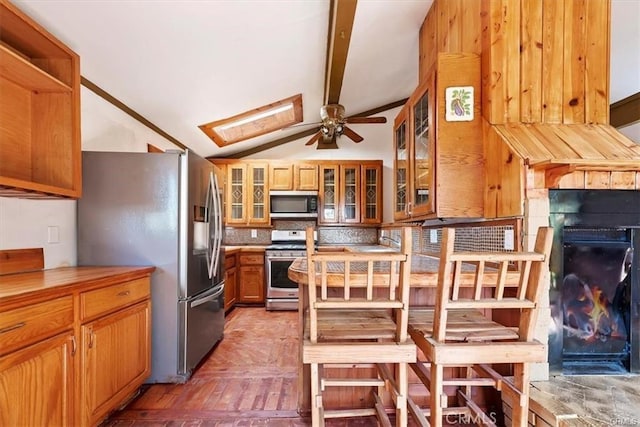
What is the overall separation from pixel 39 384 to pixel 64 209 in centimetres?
123

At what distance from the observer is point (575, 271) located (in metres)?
1.63

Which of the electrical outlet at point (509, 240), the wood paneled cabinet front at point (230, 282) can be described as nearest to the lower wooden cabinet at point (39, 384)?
the electrical outlet at point (509, 240)

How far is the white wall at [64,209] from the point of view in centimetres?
178

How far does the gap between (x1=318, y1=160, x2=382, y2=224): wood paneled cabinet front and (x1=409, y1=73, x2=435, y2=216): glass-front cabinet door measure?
A: 2213 millimetres

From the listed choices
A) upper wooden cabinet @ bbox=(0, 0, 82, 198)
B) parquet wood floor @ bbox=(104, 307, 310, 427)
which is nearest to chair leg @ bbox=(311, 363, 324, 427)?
parquet wood floor @ bbox=(104, 307, 310, 427)

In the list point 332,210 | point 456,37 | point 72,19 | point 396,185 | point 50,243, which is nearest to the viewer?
point 72,19

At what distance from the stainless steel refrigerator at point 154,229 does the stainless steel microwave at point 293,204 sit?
2255 mm

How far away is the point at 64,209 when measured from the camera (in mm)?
2137

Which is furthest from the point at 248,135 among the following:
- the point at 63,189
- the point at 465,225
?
the point at 465,225

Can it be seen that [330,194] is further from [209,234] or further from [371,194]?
[209,234]

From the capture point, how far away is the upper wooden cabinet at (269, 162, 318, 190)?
467cm

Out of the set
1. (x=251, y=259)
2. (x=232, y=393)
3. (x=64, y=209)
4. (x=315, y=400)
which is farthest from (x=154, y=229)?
(x=251, y=259)

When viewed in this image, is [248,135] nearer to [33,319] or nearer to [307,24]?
[307,24]

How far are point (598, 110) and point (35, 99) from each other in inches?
121
